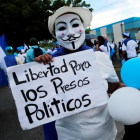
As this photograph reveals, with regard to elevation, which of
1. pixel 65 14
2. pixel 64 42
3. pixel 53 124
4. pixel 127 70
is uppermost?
pixel 65 14

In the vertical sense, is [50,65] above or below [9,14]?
below

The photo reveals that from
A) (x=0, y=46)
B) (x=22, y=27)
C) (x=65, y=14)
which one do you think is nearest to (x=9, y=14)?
(x=22, y=27)

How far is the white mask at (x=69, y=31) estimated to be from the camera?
147cm

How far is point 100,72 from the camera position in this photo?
4.62ft

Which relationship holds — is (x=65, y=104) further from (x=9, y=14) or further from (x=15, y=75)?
(x=9, y=14)

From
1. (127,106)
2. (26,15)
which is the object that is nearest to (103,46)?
(127,106)

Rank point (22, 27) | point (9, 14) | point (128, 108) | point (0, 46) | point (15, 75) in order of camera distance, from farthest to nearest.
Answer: point (22, 27) → point (9, 14) → point (0, 46) → point (15, 75) → point (128, 108)

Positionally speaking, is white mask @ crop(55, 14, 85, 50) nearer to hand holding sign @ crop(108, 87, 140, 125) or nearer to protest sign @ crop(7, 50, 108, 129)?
protest sign @ crop(7, 50, 108, 129)

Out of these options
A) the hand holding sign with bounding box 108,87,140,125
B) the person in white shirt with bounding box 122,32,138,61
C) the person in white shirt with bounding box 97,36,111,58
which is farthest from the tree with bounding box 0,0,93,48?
the hand holding sign with bounding box 108,87,140,125

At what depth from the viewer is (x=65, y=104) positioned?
4.35ft

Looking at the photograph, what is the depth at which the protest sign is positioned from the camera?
49.4 inches

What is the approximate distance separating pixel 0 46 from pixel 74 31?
2781 mm

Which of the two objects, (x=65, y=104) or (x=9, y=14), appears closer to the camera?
(x=65, y=104)

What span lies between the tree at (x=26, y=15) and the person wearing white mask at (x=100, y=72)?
15.2m
